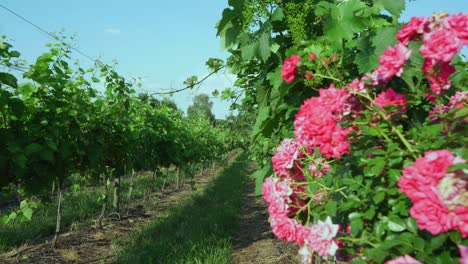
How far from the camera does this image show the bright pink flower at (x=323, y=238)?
1263mm

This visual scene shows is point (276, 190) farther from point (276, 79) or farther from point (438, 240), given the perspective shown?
point (276, 79)

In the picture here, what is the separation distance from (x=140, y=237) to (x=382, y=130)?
18.1 ft

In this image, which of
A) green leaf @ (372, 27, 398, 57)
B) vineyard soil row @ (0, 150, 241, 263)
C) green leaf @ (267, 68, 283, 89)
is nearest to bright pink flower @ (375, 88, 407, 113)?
green leaf @ (372, 27, 398, 57)

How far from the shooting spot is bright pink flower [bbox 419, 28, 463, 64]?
1.16 metres

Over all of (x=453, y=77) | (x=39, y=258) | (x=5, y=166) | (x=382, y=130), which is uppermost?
(x=453, y=77)

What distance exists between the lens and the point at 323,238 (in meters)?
1.27

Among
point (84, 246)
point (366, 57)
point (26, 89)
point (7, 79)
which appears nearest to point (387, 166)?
point (366, 57)

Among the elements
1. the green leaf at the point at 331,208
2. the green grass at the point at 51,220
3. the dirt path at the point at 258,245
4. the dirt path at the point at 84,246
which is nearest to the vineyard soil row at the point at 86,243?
the dirt path at the point at 84,246

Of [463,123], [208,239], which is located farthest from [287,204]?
[208,239]

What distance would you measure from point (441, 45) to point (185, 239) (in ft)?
16.6

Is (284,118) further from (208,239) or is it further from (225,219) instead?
(225,219)

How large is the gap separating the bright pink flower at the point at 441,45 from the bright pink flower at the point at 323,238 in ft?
1.91

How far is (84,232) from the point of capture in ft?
22.7

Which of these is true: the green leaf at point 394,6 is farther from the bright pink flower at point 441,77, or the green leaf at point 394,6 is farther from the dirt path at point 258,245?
the dirt path at point 258,245
